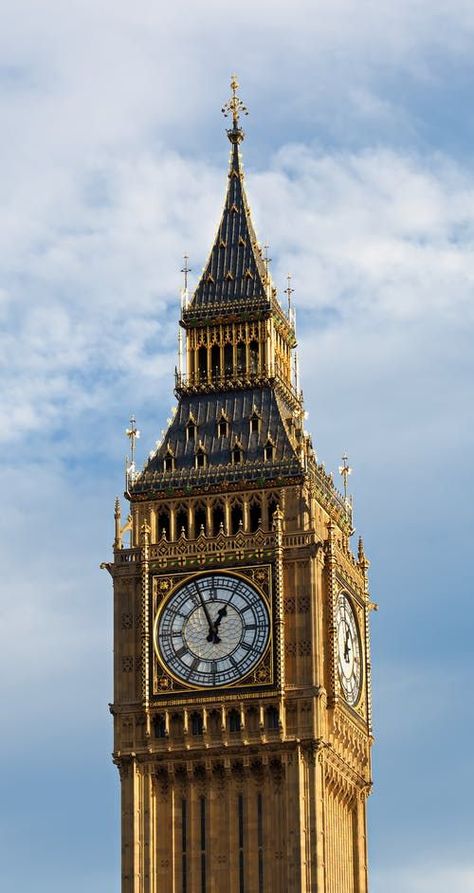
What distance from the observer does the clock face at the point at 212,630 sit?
98500 mm

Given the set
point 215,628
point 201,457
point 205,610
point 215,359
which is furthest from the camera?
point 215,359

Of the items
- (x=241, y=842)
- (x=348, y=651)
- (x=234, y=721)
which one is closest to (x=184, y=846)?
(x=241, y=842)

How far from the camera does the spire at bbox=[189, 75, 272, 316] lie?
10594 cm

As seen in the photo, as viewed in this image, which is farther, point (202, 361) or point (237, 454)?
point (202, 361)

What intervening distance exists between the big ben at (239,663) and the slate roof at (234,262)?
341 centimetres

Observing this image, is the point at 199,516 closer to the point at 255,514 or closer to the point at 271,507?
the point at 255,514

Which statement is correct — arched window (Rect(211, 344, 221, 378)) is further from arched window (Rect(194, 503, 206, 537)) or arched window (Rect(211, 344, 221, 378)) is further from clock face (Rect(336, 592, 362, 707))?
clock face (Rect(336, 592, 362, 707))

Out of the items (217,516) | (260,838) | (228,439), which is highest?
(228,439)

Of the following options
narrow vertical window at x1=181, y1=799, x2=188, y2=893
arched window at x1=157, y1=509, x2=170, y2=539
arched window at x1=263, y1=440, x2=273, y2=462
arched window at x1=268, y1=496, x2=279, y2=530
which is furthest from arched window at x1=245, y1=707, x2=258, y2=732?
arched window at x1=263, y1=440, x2=273, y2=462

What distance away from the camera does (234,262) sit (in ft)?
351

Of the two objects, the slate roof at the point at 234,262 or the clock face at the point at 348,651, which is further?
the slate roof at the point at 234,262

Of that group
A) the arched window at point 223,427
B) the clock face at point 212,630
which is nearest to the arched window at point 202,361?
the arched window at point 223,427

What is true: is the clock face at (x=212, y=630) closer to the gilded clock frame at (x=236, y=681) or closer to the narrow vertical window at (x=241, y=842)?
the gilded clock frame at (x=236, y=681)

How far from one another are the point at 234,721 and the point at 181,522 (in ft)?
23.2
